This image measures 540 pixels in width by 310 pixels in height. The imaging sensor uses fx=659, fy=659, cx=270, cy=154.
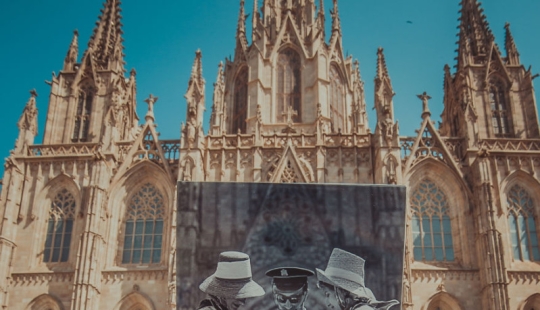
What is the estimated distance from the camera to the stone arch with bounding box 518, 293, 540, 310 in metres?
28.2

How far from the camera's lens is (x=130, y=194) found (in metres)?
31.4

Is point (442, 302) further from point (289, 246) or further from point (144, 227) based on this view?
point (289, 246)

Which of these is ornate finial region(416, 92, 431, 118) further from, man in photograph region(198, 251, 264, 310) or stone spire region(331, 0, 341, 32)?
man in photograph region(198, 251, 264, 310)

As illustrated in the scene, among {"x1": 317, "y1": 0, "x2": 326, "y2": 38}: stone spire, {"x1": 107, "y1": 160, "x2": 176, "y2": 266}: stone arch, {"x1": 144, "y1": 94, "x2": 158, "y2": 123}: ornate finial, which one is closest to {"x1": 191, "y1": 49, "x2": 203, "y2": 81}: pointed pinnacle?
{"x1": 144, "y1": 94, "x2": 158, "y2": 123}: ornate finial

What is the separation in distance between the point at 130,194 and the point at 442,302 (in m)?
15.1

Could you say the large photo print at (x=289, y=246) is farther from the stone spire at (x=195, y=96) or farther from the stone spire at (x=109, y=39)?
the stone spire at (x=109, y=39)

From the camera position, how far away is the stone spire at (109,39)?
36.3 meters

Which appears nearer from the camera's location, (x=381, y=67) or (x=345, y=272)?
(x=345, y=272)

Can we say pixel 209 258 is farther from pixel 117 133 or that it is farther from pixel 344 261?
pixel 117 133

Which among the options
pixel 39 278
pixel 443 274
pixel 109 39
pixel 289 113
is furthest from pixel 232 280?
pixel 109 39

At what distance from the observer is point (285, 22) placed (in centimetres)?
3891

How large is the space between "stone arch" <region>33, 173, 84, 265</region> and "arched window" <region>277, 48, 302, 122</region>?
11.7 metres

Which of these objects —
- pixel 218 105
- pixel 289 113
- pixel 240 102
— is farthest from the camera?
pixel 240 102

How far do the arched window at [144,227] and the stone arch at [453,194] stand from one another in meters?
11.5
